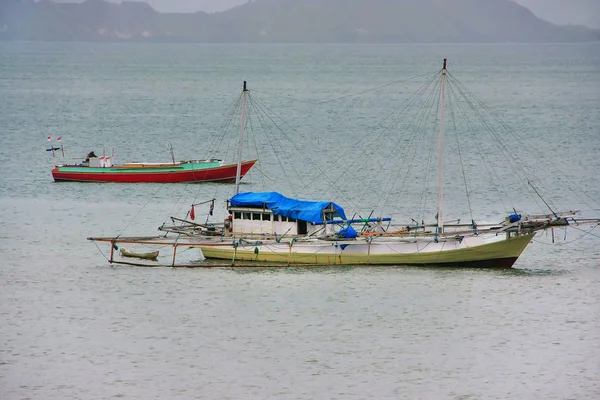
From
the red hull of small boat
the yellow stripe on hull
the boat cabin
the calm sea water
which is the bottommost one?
the calm sea water


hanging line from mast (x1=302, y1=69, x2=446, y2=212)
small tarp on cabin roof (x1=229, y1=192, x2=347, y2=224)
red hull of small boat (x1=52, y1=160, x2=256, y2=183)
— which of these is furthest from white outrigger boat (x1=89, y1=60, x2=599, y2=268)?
red hull of small boat (x1=52, y1=160, x2=256, y2=183)

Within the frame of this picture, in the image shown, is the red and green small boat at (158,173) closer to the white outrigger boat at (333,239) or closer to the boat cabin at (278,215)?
the white outrigger boat at (333,239)

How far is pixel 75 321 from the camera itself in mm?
61438

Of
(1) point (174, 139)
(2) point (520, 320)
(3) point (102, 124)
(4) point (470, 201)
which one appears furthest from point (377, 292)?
(3) point (102, 124)

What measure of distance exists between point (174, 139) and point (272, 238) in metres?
78.6

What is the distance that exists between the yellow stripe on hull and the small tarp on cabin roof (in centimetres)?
→ 237

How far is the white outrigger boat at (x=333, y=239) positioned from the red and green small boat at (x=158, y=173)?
31167 mm

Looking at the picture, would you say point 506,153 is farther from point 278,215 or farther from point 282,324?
point 282,324

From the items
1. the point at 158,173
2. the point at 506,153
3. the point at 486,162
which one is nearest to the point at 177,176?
the point at 158,173

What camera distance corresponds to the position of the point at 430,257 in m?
70.9

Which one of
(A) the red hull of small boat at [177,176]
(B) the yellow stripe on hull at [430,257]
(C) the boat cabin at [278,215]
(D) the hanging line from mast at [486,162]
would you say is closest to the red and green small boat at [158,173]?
(A) the red hull of small boat at [177,176]

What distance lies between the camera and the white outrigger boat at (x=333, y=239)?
70.5 m

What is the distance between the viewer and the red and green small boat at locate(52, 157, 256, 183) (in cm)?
10681

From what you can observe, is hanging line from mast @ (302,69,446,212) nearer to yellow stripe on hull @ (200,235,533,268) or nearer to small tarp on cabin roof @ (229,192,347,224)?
small tarp on cabin roof @ (229,192,347,224)
